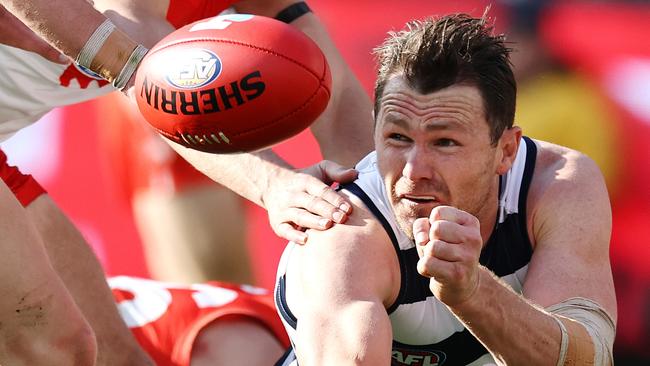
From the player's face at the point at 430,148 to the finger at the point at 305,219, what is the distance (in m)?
0.21

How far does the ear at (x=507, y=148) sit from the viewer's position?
376 cm

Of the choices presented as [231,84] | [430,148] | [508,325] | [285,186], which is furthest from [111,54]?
[508,325]

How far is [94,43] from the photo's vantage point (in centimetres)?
364

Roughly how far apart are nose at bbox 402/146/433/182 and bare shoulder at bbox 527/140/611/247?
553 mm

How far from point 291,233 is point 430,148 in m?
0.49

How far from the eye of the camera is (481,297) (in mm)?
3260

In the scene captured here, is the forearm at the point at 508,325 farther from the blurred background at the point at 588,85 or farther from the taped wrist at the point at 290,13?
the blurred background at the point at 588,85

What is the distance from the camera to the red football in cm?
358

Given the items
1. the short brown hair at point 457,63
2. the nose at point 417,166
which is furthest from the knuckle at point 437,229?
the short brown hair at point 457,63

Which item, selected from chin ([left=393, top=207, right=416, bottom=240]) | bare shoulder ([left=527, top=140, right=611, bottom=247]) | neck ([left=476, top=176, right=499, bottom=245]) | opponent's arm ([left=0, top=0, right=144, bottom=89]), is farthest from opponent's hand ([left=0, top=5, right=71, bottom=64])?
bare shoulder ([left=527, top=140, right=611, bottom=247])

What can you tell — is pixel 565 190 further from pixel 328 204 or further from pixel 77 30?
pixel 77 30

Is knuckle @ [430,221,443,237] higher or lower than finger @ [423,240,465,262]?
higher

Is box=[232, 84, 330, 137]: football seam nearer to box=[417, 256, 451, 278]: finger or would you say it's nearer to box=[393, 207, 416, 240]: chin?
box=[393, 207, 416, 240]: chin

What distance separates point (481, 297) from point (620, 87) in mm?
2434
